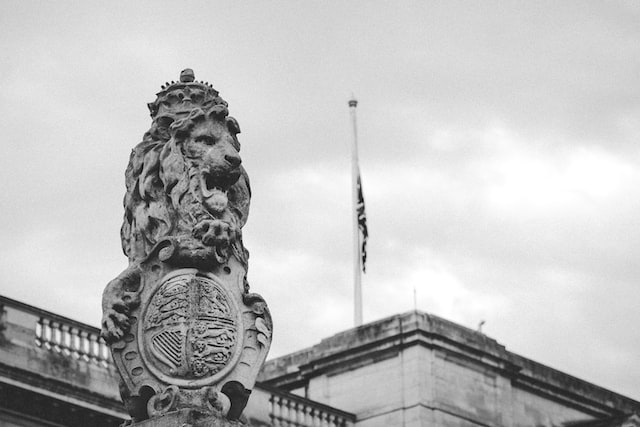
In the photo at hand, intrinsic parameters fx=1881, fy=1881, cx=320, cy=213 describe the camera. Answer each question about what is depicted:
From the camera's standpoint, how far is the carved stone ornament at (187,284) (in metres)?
10.5

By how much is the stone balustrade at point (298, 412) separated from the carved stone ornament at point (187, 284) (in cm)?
2289

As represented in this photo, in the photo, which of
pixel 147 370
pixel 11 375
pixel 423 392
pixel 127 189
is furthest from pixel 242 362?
pixel 423 392

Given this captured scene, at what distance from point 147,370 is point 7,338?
19871 mm

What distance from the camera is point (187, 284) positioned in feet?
35.2

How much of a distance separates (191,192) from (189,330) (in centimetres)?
89

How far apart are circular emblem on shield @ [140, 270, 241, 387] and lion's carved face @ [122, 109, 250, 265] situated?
0.62 feet

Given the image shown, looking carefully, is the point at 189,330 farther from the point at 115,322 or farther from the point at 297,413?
the point at 297,413

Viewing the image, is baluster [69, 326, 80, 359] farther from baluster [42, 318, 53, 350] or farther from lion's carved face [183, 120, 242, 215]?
lion's carved face [183, 120, 242, 215]

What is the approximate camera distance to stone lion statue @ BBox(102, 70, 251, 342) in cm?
1078

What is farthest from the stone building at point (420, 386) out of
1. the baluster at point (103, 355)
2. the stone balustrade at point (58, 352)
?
the stone balustrade at point (58, 352)

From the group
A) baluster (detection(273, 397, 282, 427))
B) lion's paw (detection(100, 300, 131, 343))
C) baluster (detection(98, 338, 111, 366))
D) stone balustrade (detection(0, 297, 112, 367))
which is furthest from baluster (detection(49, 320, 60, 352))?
lion's paw (detection(100, 300, 131, 343))

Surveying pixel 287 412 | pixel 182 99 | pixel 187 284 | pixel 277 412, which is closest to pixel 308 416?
pixel 287 412

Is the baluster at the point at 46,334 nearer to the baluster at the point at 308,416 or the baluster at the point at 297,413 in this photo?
the baluster at the point at 297,413

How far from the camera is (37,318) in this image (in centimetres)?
3033
